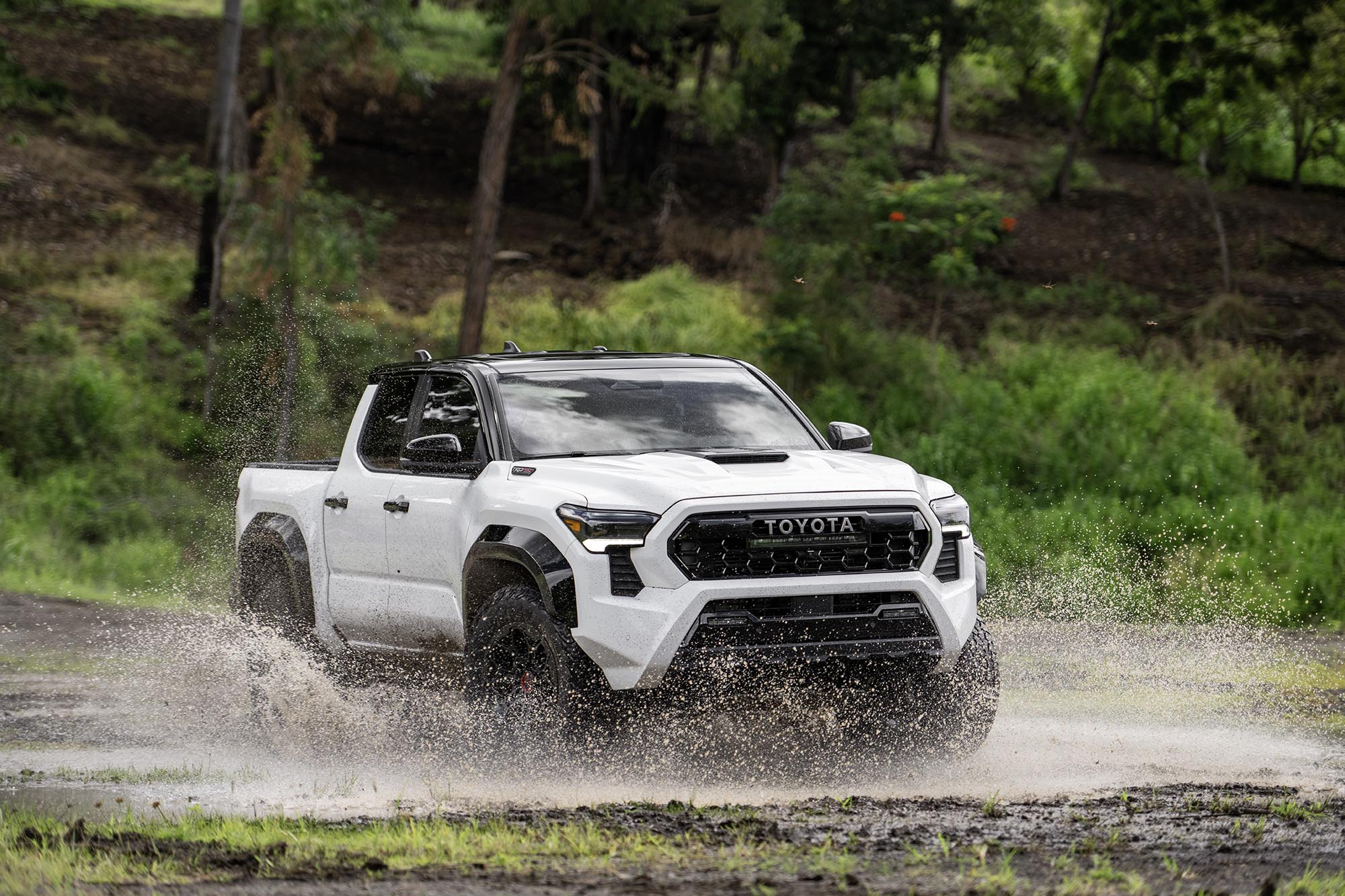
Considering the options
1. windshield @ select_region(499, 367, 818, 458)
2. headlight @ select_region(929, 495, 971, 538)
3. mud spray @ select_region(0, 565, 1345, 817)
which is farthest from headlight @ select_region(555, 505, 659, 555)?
headlight @ select_region(929, 495, 971, 538)

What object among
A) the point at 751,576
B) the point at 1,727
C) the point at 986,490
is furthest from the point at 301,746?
the point at 986,490

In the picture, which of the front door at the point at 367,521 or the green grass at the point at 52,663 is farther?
the green grass at the point at 52,663

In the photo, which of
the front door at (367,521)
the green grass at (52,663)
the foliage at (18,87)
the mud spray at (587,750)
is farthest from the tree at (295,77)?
the front door at (367,521)

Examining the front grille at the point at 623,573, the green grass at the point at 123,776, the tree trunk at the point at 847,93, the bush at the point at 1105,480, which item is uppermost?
the tree trunk at the point at 847,93

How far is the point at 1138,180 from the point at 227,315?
19715 mm

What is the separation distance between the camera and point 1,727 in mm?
9398

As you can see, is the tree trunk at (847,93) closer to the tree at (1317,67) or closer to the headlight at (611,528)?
the tree at (1317,67)

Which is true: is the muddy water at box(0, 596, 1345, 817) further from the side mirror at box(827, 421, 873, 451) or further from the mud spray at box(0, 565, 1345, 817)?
the side mirror at box(827, 421, 873, 451)

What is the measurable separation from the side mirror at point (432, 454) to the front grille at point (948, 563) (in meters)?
2.23

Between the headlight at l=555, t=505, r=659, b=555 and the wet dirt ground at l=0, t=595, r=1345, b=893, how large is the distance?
0.81 metres

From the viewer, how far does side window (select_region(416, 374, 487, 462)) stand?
26.0 ft

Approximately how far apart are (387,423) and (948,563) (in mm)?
3244

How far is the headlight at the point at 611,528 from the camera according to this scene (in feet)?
21.8

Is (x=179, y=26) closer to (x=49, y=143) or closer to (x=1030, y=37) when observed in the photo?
(x=49, y=143)
